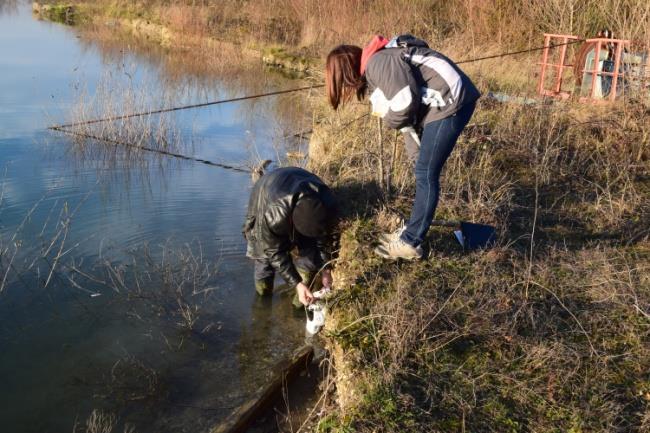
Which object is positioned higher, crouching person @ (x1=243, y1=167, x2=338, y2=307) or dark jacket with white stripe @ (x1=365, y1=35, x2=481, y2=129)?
dark jacket with white stripe @ (x1=365, y1=35, x2=481, y2=129)

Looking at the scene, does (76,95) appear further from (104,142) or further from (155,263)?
(155,263)

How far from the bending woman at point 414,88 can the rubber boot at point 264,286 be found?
1.64m

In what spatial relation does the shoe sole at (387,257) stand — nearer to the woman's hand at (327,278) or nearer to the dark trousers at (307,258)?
the woman's hand at (327,278)

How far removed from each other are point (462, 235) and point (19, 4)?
1287 inches

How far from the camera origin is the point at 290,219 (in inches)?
156

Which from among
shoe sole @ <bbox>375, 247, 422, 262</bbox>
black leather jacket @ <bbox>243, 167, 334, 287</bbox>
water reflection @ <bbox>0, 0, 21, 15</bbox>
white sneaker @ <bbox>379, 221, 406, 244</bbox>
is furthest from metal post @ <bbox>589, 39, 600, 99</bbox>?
water reflection @ <bbox>0, 0, 21, 15</bbox>

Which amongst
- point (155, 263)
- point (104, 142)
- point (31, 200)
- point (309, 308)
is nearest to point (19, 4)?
point (104, 142)

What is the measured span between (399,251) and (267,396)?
1.29 meters

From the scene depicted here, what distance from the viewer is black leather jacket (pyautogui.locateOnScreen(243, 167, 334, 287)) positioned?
12.9 feet

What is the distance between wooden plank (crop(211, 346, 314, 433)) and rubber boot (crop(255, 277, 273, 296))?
0.81 m

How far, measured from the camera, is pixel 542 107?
7.04 m

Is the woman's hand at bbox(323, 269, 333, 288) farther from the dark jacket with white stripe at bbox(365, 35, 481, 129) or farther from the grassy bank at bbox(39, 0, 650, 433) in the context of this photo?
the dark jacket with white stripe at bbox(365, 35, 481, 129)

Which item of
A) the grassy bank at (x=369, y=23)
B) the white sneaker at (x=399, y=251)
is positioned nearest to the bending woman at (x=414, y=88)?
the white sneaker at (x=399, y=251)

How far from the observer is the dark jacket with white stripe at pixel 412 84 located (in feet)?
11.5
